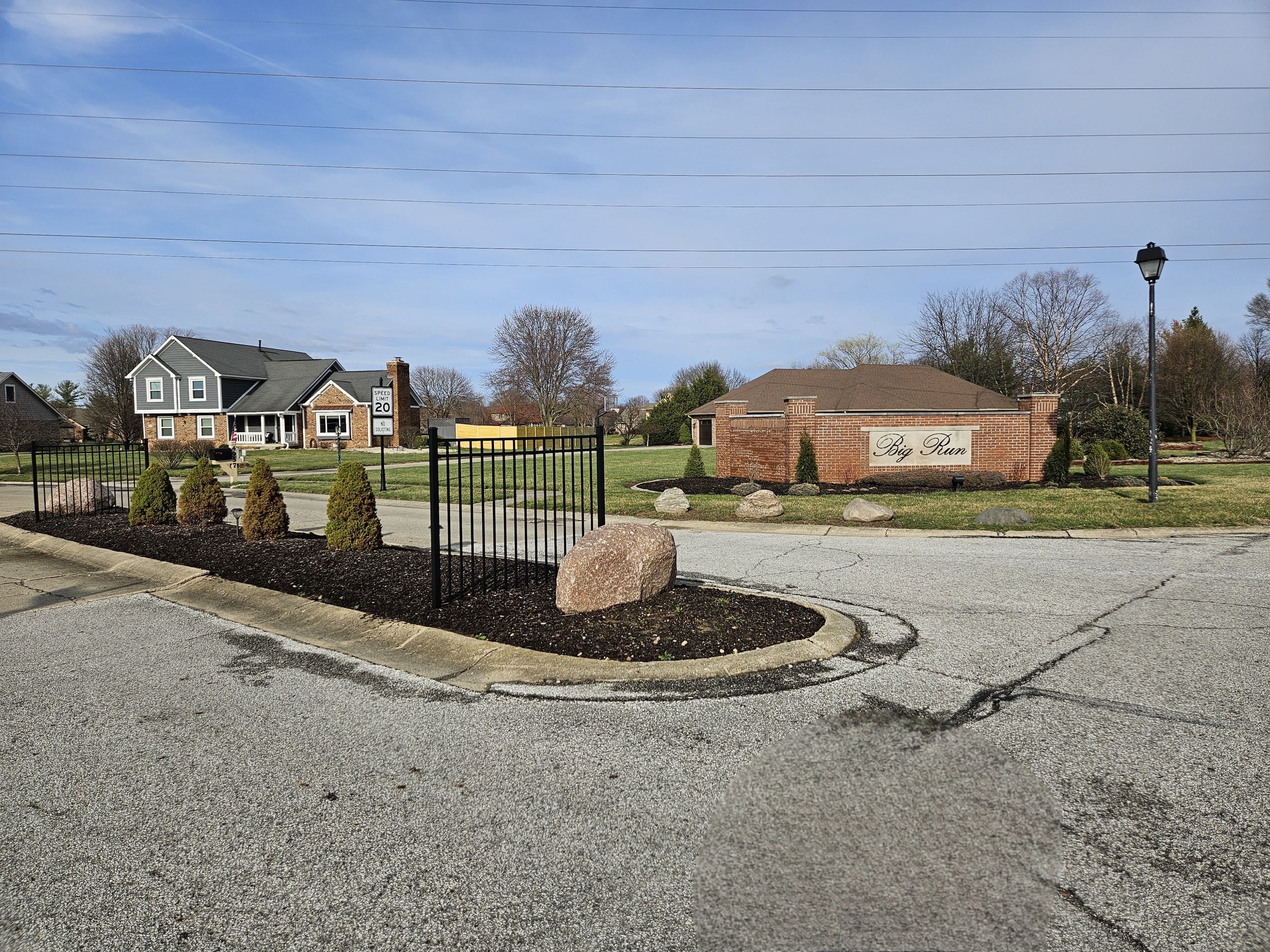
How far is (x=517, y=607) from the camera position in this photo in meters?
6.45

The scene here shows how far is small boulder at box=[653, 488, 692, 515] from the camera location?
14.3 meters

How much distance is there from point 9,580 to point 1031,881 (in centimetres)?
1035

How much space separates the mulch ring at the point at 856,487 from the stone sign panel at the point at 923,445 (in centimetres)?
105

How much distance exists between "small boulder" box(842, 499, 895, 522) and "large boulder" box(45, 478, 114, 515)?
12.9 metres

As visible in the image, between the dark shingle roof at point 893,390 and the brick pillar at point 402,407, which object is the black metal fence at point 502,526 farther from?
the brick pillar at point 402,407

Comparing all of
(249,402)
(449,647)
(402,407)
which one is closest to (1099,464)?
(449,647)

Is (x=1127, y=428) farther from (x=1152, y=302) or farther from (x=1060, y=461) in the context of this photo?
(x=1152, y=302)

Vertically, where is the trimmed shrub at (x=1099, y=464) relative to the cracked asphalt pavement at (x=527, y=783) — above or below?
above

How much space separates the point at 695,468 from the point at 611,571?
1546 centimetres

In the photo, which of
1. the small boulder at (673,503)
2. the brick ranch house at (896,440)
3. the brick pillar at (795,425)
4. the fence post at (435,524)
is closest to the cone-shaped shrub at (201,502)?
the fence post at (435,524)

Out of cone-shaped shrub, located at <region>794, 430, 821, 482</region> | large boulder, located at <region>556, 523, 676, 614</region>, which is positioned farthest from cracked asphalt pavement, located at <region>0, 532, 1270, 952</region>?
cone-shaped shrub, located at <region>794, 430, 821, 482</region>

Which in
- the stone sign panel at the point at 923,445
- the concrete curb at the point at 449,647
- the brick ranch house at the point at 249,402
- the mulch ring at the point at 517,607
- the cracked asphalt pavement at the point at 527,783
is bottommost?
the cracked asphalt pavement at the point at 527,783

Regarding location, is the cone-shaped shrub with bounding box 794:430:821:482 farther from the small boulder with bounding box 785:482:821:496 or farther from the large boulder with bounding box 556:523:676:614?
the large boulder with bounding box 556:523:676:614

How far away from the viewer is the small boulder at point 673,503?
1434 centimetres
